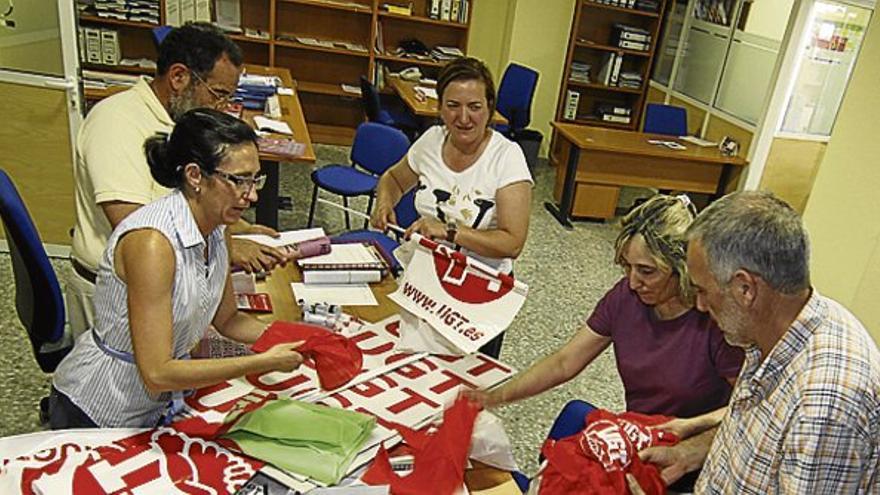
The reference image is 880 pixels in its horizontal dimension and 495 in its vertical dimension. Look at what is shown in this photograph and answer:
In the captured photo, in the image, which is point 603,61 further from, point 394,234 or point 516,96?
point 394,234

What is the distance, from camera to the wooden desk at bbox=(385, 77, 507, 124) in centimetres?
535

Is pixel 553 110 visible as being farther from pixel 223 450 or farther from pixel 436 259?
pixel 223 450

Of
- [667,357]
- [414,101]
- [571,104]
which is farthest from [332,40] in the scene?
[667,357]

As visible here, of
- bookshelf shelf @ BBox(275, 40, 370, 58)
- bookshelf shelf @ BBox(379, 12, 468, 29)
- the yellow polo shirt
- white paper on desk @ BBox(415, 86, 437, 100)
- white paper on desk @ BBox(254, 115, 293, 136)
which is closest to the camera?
the yellow polo shirt

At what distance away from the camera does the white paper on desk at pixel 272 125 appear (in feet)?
12.8

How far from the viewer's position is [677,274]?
155 cm

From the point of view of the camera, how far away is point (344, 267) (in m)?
2.18

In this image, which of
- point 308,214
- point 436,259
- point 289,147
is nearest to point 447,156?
point 436,259

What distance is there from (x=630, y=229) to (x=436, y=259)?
0.56 m

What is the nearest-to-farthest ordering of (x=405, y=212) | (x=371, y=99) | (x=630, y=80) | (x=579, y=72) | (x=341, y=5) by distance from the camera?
(x=405, y=212) < (x=371, y=99) < (x=341, y=5) < (x=579, y=72) < (x=630, y=80)

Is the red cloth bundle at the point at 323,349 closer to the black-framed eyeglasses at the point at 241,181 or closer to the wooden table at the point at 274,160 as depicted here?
the black-framed eyeglasses at the point at 241,181

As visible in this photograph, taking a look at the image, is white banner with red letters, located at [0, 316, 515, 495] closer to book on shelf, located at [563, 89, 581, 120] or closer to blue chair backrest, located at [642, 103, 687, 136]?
blue chair backrest, located at [642, 103, 687, 136]

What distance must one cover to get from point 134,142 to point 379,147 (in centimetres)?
217

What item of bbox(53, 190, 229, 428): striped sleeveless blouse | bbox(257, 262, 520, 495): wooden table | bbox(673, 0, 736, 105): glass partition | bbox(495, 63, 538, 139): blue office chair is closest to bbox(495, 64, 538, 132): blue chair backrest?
bbox(495, 63, 538, 139): blue office chair
